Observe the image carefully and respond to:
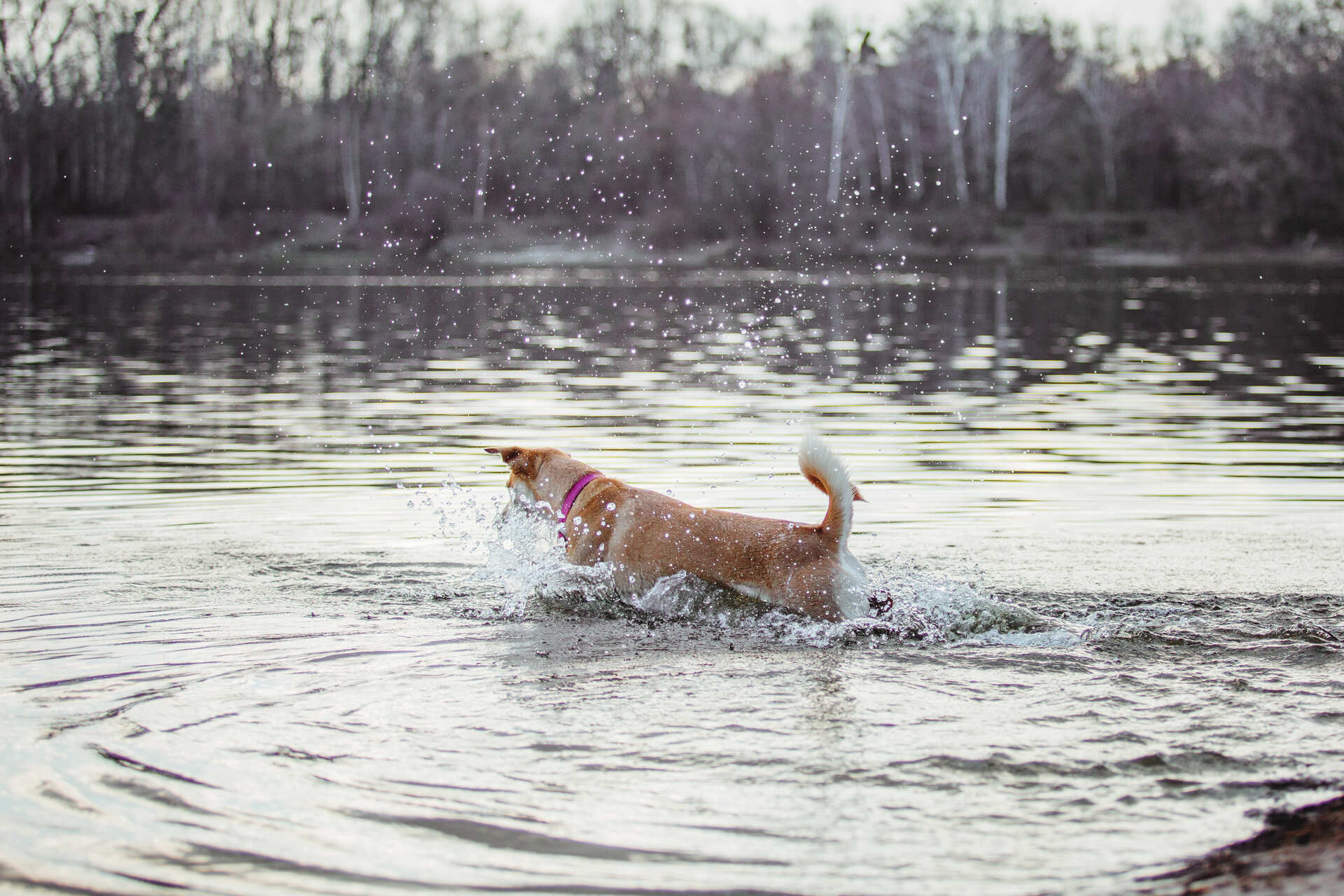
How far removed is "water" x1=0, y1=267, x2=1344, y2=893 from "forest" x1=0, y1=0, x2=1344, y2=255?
40.3m

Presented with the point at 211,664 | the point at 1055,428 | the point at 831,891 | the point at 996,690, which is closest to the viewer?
the point at 831,891

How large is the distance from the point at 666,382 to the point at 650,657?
11.8m

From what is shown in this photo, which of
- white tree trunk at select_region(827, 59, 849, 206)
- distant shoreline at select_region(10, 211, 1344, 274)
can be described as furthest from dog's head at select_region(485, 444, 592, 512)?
white tree trunk at select_region(827, 59, 849, 206)

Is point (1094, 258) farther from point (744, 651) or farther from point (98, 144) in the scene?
point (744, 651)

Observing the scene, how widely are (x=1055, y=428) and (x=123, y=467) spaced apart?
27.9 feet

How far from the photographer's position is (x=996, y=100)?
5716 cm

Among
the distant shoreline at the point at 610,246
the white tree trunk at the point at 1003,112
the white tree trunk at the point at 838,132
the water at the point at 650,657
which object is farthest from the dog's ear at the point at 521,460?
the white tree trunk at the point at 1003,112

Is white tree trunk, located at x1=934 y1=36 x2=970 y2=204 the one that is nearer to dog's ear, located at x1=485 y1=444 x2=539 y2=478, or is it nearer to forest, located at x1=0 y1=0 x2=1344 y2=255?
forest, located at x1=0 y1=0 x2=1344 y2=255

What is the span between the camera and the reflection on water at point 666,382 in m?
11.4

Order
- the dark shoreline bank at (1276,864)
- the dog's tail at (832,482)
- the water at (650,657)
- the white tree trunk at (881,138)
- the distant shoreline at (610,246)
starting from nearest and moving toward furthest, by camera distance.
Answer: the dark shoreline bank at (1276,864) < the water at (650,657) < the dog's tail at (832,482) < the distant shoreline at (610,246) < the white tree trunk at (881,138)

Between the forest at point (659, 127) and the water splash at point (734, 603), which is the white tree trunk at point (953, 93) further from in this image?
the water splash at point (734, 603)

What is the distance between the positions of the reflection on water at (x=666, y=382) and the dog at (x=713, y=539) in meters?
3.80

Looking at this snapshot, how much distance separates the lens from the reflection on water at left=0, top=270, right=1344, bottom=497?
11.4m

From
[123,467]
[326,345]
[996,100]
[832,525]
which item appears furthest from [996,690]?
[996,100]
